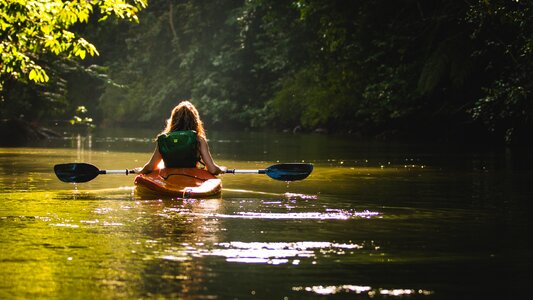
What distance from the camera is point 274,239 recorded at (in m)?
10.6

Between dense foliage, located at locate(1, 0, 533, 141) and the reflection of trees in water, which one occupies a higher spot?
dense foliage, located at locate(1, 0, 533, 141)

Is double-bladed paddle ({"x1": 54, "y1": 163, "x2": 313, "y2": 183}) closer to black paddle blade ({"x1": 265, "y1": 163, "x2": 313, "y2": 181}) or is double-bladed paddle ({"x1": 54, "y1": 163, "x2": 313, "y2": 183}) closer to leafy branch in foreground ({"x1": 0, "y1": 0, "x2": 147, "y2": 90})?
black paddle blade ({"x1": 265, "y1": 163, "x2": 313, "y2": 181})

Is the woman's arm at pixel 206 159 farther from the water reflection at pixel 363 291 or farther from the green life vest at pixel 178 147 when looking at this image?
the water reflection at pixel 363 291

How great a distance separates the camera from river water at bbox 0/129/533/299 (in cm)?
803

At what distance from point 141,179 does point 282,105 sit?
4067 centimetres

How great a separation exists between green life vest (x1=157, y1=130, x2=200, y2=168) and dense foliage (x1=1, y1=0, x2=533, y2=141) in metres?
7.50

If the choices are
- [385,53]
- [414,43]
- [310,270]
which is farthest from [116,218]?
[385,53]

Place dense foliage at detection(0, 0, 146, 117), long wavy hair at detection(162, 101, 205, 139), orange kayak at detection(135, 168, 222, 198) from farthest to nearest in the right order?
dense foliage at detection(0, 0, 146, 117), long wavy hair at detection(162, 101, 205, 139), orange kayak at detection(135, 168, 222, 198)

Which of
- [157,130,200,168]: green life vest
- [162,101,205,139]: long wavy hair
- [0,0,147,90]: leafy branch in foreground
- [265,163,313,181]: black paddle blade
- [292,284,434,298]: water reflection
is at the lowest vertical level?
[292,284,434,298]: water reflection

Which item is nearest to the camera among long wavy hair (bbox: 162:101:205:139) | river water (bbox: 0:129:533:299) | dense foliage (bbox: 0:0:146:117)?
river water (bbox: 0:129:533:299)

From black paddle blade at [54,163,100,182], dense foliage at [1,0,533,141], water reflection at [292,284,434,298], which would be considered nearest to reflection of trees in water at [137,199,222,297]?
water reflection at [292,284,434,298]

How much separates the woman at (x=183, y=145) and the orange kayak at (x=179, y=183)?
16cm

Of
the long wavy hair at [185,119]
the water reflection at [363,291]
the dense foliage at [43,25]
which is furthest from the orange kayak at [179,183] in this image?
the water reflection at [363,291]

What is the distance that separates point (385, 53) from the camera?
37.2 meters
